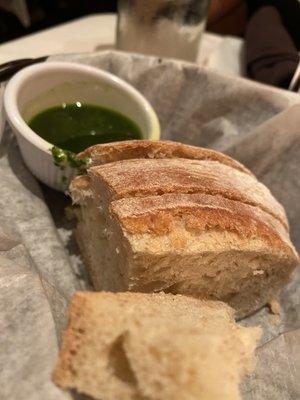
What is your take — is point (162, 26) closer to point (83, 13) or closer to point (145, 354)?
point (83, 13)

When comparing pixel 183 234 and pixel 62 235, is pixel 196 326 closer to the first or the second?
pixel 183 234

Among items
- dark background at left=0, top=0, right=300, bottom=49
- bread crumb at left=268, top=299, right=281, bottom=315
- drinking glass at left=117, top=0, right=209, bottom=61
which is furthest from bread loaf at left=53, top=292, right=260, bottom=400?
dark background at left=0, top=0, right=300, bottom=49

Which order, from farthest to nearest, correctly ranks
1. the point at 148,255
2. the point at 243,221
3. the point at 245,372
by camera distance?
1. the point at 243,221
2. the point at 148,255
3. the point at 245,372

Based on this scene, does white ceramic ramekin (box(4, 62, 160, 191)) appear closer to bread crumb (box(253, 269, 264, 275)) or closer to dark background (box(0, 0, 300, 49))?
bread crumb (box(253, 269, 264, 275))

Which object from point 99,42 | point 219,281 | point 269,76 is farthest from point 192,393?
point 99,42

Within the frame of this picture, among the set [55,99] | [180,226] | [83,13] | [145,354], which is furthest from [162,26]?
[145,354]
